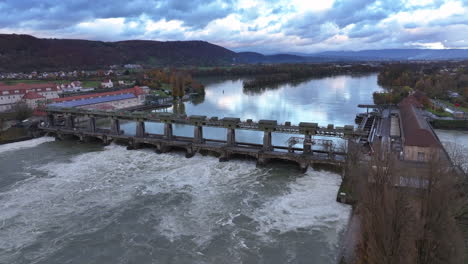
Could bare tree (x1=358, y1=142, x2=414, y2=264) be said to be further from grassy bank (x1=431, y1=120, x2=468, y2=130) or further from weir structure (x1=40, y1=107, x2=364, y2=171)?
grassy bank (x1=431, y1=120, x2=468, y2=130)

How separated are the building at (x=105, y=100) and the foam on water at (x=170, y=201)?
17.8 meters

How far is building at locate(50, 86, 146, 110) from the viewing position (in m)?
41.5

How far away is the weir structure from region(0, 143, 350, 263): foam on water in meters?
1.17

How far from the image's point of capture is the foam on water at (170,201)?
51.5 ft

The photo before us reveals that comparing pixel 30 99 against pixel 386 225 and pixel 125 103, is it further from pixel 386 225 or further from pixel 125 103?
pixel 386 225

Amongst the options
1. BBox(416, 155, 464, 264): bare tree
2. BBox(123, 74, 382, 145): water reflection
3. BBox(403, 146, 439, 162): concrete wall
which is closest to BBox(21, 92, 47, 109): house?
BBox(123, 74, 382, 145): water reflection

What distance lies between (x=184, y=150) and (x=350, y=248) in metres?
18.4

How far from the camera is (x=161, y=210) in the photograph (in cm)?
1767

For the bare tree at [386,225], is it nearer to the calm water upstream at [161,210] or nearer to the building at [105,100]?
the calm water upstream at [161,210]

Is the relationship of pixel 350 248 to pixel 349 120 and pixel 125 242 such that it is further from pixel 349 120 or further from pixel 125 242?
pixel 349 120

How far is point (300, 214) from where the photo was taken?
55.0 ft

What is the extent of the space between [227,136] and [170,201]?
30.0 feet

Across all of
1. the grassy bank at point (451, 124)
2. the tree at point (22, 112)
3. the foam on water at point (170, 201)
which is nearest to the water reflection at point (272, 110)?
the grassy bank at point (451, 124)

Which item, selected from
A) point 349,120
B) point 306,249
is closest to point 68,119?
point 306,249
